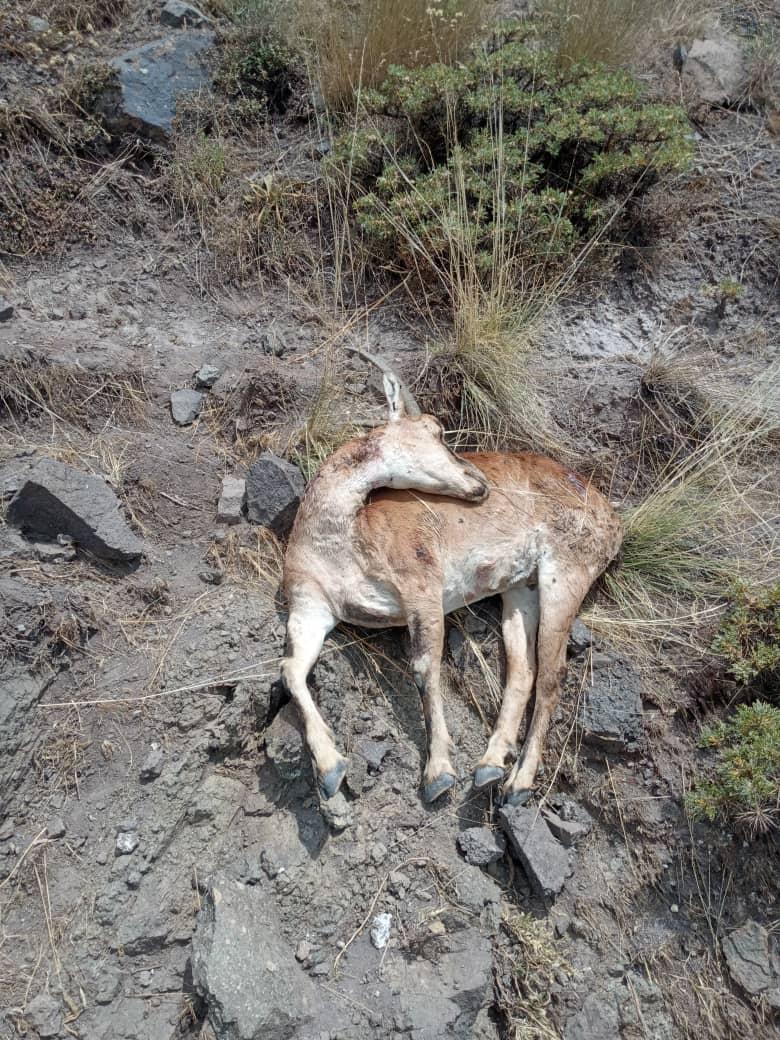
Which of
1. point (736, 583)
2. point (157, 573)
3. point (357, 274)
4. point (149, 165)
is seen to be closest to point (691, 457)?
point (736, 583)

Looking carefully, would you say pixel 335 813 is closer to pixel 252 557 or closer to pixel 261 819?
pixel 261 819

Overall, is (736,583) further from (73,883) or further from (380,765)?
(73,883)

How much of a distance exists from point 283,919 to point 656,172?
5.78 m

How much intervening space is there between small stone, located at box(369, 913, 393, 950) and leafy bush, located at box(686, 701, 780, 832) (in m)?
1.54

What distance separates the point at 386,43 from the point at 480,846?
6163mm

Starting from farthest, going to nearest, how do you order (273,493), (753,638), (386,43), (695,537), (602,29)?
(602,29), (386,43), (695,537), (273,493), (753,638)

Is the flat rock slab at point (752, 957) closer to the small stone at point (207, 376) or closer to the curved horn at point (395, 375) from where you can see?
the curved horn at point (395, 375)

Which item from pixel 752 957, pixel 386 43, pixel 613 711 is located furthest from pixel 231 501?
pixel 386 43

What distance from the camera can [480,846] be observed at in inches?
145

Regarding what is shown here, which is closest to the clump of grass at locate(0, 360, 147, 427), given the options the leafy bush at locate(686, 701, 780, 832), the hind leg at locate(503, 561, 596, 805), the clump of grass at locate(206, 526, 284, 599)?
the clump of grass at locate(206, 526, 284, 599)

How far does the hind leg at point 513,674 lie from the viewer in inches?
155

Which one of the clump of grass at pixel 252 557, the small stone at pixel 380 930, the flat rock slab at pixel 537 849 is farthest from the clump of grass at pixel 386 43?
the small stone at pixel 380 930

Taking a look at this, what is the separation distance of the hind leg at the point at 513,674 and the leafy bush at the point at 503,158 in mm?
2492

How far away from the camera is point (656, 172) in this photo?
605 cm
